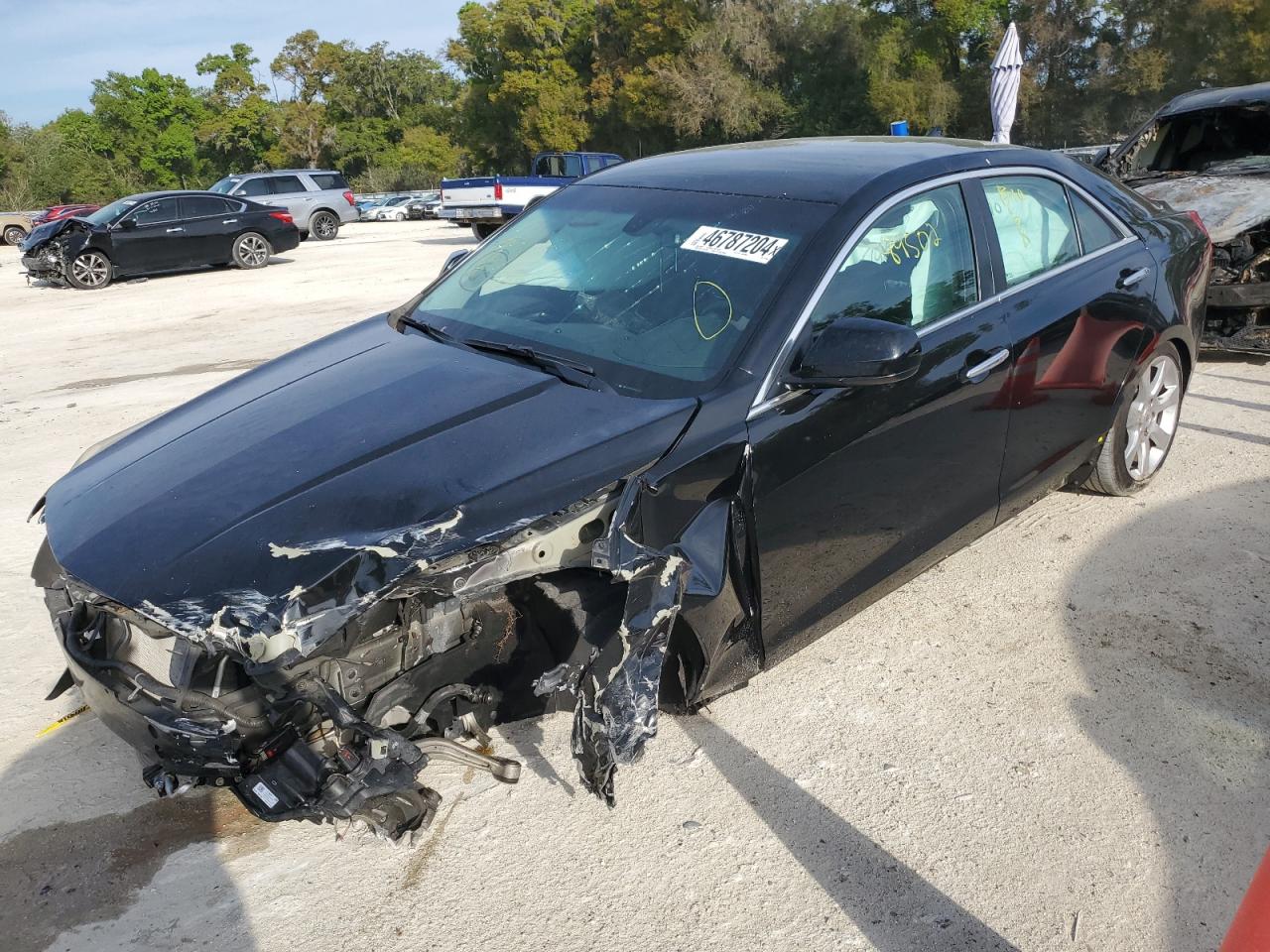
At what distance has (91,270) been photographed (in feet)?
51.7

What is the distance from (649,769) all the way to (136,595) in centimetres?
150

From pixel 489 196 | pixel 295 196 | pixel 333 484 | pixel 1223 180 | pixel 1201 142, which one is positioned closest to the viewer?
pixel 333 484

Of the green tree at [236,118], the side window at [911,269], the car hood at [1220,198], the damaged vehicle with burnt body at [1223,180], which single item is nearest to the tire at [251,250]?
the damaged vehicle with burnt body at [1223,180]

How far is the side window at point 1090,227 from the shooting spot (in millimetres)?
4070

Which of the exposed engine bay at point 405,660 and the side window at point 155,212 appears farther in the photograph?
the side window at point 155,212

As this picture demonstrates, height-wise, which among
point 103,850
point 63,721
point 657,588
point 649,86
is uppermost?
point 649,86

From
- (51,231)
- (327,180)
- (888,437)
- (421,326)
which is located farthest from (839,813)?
(327,180)

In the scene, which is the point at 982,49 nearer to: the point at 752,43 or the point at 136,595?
the point at 752,43

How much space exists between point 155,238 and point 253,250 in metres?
1.79

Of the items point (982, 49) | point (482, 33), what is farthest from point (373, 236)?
point (482, 33)

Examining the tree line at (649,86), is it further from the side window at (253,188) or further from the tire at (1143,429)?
the tire at (1143,429)

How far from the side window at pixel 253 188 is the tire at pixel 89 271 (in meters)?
7.68

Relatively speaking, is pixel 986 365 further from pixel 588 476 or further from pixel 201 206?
pixel 201 206

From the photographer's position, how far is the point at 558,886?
2.56m
